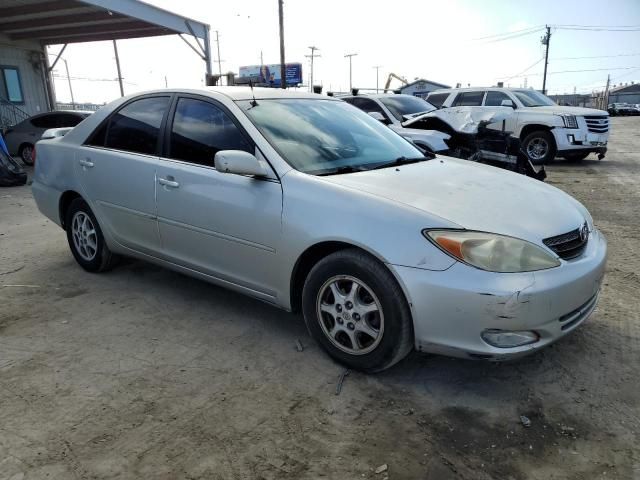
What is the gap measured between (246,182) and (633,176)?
935 centimetres

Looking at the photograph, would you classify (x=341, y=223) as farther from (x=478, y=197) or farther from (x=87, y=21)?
(x=87, y=21)

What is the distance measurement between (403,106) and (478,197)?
7.93m

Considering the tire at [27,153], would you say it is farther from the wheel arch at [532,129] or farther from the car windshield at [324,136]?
the wheel arch at [532,129]

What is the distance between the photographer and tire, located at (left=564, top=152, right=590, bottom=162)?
1152cm

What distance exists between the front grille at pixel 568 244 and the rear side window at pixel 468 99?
418 inches

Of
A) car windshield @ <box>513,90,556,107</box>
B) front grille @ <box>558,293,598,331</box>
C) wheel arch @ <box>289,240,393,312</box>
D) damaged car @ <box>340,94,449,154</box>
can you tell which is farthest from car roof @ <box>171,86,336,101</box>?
car windshield @ <box>513,90,556,107</box>

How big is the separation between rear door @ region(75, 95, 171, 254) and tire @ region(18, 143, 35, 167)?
425 inches

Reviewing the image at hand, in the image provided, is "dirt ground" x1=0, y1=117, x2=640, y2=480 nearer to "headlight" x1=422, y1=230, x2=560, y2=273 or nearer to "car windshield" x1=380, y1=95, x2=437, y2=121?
"headlight" x1=422, y1=230, x2=560, y2=273

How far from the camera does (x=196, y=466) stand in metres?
2.20

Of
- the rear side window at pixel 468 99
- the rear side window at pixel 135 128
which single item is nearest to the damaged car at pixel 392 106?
the rear side window at pixel 468 99

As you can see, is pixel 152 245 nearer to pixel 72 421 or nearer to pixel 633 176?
pixel 72 421

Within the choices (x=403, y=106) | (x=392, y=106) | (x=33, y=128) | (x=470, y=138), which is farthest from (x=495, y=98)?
(x=33, y=128)

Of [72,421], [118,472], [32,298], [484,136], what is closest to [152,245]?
[32,298]

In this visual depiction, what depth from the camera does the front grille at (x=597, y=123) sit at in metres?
11.2
